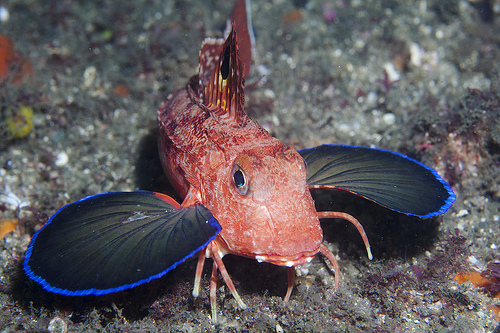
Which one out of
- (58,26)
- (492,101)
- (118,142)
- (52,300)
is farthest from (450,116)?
(58,26)

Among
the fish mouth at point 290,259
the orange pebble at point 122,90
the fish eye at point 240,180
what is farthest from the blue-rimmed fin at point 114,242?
the orange pebble at point 122,90

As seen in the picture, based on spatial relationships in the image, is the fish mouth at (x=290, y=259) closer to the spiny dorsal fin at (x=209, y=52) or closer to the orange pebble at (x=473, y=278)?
the orange pebble at (x=473, y=278)

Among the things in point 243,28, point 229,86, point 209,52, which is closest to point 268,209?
point 229,86

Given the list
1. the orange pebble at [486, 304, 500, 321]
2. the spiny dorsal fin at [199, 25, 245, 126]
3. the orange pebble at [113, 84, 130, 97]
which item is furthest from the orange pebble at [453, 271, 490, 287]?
the orange pebble at [113, 84, 130, 97]

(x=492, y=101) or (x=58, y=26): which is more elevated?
(x=58, y=26)

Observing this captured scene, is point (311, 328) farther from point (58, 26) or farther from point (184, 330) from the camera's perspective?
point (58, 26)

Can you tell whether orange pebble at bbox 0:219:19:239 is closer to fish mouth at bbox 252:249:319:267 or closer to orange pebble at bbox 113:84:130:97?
orange pebble at bbox 113:84:130:97

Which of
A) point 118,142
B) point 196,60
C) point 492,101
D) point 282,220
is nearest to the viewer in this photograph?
point 282,220
